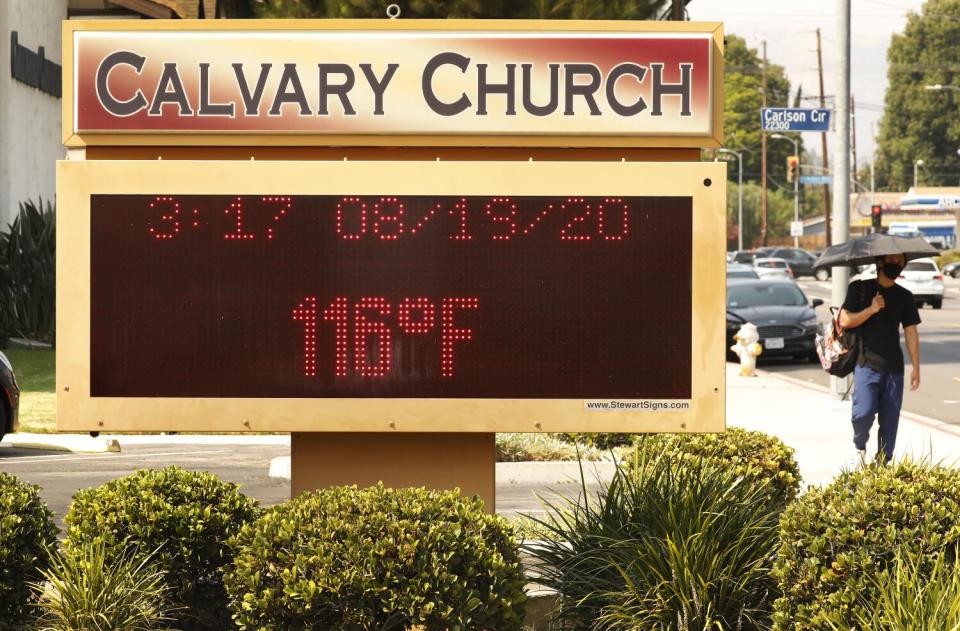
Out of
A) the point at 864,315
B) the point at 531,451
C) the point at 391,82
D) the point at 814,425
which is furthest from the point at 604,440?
the point at 391,82

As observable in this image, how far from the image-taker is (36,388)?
1953 cm

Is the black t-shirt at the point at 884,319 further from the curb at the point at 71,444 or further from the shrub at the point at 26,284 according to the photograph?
the shrub at the point at 26,284

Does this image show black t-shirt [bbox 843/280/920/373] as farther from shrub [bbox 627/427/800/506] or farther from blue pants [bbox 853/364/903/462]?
shrub [bbox 627/427/800/506]

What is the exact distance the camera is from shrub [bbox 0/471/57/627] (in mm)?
5770

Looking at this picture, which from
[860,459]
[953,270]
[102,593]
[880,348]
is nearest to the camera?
[102,593]

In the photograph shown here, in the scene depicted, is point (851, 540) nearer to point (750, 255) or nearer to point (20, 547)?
point (20, 547)

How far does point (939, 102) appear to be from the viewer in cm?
13450

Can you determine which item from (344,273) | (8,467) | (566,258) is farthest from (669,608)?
(8,467)

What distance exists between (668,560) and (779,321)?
22025 millimetres

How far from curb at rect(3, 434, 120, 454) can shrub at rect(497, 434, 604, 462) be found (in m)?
4.23

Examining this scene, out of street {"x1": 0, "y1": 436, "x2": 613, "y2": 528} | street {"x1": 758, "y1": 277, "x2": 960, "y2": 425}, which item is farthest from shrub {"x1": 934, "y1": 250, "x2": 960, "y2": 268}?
street {"x1": 0, "y1": 436, "x2": 613, "y2": 528}

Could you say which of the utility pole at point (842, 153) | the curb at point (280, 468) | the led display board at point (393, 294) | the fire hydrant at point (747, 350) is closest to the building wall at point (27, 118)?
the fire hydrant at point (747, 350)

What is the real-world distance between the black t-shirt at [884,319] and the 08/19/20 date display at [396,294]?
5307mm

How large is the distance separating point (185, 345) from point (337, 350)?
639 millimetres
